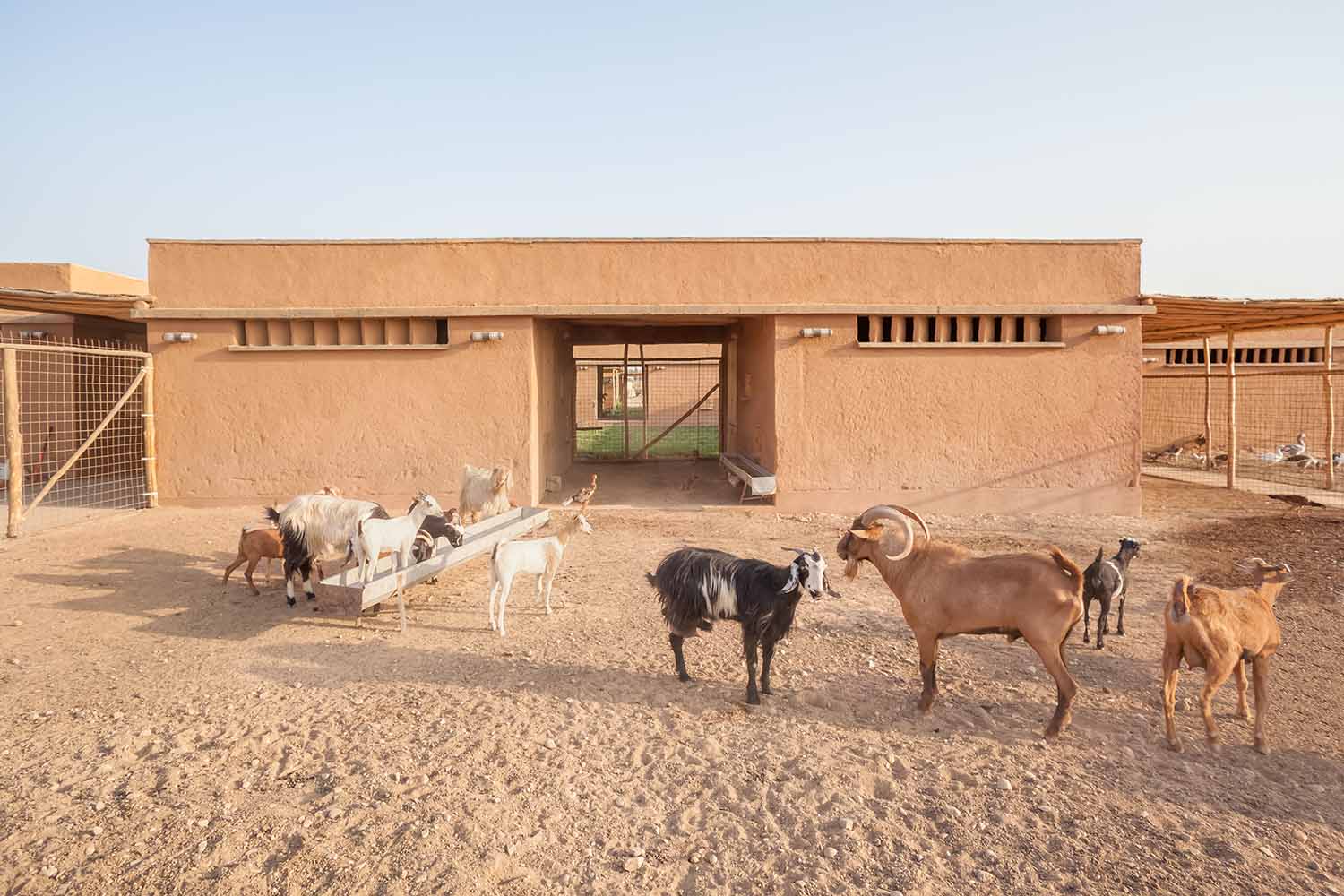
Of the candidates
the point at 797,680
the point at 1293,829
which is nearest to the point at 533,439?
the point at 797,680

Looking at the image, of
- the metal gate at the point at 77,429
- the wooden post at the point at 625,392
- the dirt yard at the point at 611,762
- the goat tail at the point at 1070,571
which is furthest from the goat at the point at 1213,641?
the metal gate at the point at 77,429

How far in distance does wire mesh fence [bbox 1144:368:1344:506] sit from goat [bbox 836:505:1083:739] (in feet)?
47.9

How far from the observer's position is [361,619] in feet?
21.0

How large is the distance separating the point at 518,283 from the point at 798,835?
941cm

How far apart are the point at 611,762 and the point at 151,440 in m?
10.3

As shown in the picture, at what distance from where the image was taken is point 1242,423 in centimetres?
1864

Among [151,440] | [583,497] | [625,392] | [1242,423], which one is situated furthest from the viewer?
[1242,423]

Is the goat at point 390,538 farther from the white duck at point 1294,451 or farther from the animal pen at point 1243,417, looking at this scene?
the white duck at point 1294,451

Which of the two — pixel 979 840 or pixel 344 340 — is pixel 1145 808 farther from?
pixel 344 340

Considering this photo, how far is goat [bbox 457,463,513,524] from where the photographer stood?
351 inches

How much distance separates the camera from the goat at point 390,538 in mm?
5992

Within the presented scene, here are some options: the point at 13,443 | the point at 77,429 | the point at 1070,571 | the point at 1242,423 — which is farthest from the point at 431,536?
the point at 1242,423

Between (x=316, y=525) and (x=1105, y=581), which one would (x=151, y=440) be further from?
(x=1105, y=581)

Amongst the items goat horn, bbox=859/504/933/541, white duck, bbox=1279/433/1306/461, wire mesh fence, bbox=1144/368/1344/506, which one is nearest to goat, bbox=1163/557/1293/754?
goat horn, bbox=859/504/933/541
